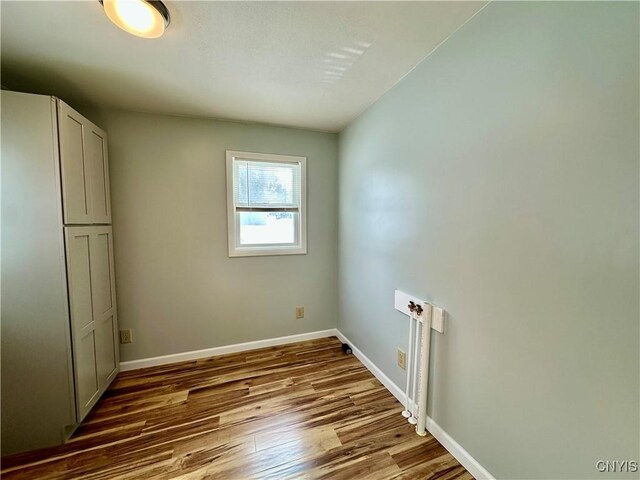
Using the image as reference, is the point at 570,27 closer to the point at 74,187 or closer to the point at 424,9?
the point at 424,9

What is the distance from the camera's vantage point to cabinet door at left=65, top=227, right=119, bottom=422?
1.55 meters

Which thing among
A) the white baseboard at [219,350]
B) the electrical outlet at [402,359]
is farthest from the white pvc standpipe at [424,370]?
the white baseboard at [219,350]

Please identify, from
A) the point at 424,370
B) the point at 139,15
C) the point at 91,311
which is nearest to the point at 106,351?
the point at 91,311

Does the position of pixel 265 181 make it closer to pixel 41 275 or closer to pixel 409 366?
pixel 41 275

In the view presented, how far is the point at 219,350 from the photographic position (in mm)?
2514

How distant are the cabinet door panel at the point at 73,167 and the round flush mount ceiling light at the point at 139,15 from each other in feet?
2.37

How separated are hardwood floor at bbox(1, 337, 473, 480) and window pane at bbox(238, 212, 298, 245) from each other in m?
A: 1.26

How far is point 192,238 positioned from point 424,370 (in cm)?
222

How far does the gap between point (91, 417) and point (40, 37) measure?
92.4 inches

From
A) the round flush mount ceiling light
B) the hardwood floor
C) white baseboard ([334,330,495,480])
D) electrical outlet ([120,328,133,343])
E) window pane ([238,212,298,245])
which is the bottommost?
the hardwood floor

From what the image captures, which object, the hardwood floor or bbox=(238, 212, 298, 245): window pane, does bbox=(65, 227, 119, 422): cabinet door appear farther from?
bbox=(238, 212, 298, 245): window pane

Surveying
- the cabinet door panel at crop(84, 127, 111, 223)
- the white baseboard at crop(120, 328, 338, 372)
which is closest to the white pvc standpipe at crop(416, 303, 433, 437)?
the white baseboard at crop(120, 328, 338, 372)

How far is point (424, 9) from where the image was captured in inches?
45.1

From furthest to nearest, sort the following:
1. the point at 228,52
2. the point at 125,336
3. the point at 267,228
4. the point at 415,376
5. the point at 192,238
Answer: the point at 267,228, the point at 192,238, the point at 125,336, the point at 415,376, the point at 228,52
